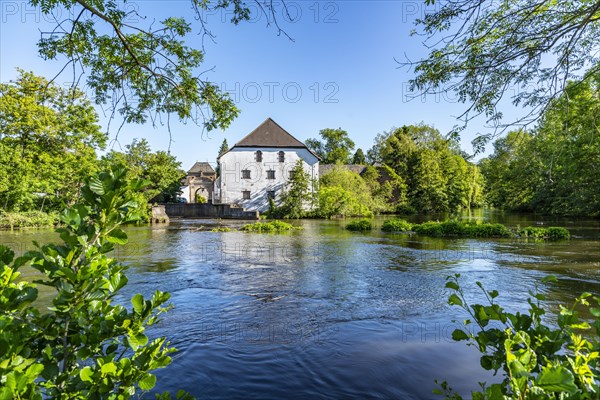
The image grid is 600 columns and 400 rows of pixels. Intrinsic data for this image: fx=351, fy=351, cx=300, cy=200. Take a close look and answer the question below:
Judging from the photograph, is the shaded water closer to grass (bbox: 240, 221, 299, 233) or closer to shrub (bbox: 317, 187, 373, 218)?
grass (bbox: 240, 221, 299, 233)

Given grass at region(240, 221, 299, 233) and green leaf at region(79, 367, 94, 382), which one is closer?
green leaf at region(79, 367, 94, 382)

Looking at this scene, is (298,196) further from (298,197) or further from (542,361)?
(542,361)

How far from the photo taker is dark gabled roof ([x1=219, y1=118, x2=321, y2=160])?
3853cm

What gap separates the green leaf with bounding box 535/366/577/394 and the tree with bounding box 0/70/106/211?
2774 cm

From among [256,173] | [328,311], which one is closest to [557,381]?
[328,311]

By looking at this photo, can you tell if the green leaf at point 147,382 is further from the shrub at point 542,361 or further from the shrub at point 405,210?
the shrub at point 405,210

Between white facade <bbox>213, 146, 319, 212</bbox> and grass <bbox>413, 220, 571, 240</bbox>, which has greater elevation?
white facade <bbox>213, 146, 319, 212</bbox>

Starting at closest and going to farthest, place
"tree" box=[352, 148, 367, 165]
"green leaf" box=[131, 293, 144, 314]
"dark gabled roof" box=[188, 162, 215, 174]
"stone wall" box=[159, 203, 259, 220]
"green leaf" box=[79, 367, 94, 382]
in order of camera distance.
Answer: "green leaf" box=[79, 367, 94, 382]
"green leaf" box=[131, 293, 144, 314]
"stone wall" box=[159, 203, 259, 220]
"dark gabled roof" box=[188, 162, 215, 174]
"tree" box=[352, 148, 367, 165]

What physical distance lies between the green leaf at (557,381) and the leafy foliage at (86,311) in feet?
5.10

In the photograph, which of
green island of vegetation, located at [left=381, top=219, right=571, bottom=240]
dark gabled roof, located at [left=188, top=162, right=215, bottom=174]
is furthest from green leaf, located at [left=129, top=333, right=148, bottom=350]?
dark gabled roof, located at [left=188, top=162, right=215, bottom=174]

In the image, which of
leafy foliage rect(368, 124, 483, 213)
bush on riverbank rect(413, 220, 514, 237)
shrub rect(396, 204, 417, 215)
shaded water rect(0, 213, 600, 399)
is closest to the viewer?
shaded water rect(0, 213, 600, 399)

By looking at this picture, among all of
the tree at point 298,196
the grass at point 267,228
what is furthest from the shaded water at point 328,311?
the tree at point 298,196

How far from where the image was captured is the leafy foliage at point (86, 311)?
152cm

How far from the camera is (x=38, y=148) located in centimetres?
2939
